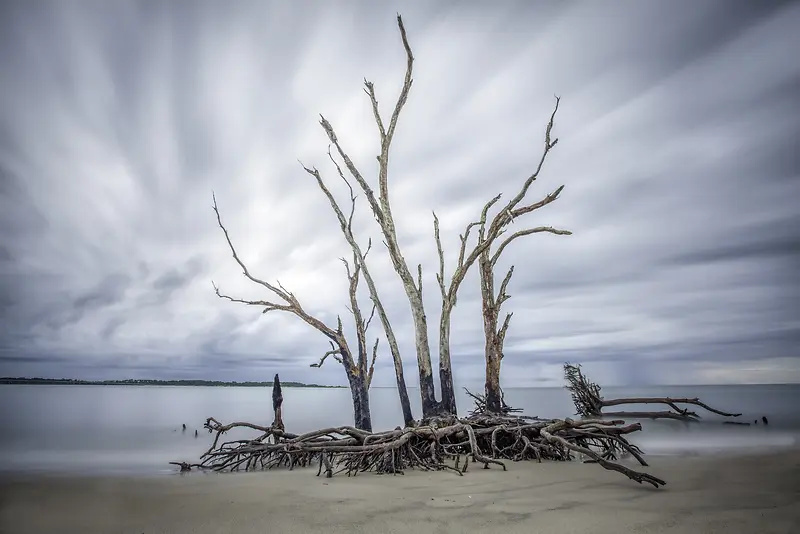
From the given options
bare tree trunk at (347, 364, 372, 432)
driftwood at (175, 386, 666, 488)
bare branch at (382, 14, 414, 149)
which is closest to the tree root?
driftwood at (175, 386, 666, 488)

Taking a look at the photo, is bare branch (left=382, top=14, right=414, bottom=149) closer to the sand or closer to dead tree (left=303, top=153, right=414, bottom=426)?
dead tree (left=303, top=153, right=414, bottom=426)

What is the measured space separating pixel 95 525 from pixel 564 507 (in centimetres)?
433

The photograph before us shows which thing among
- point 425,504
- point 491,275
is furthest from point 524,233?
point 425,504

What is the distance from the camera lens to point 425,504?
4.44 m

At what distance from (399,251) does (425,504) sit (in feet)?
20.9

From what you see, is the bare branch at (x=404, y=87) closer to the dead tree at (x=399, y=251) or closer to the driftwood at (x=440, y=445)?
the dead tree at (x=399, y=251)

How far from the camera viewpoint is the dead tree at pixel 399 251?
9336 millimetres

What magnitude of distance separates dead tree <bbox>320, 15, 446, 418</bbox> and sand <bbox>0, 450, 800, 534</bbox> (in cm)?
286

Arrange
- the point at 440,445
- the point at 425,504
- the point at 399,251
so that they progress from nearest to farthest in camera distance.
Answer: the point at 425,504 < the point at 440,445 < the point at 399,251

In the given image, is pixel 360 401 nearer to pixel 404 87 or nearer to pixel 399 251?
pixel 399 251

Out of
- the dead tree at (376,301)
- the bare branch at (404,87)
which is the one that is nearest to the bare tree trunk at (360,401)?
the dead tree at (376,301)

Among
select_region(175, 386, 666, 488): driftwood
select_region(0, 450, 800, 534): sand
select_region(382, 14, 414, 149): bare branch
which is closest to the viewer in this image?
select_region(0, 450, 800, 534): sand

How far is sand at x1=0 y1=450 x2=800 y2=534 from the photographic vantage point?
371cm

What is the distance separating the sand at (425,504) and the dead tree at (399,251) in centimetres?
286
